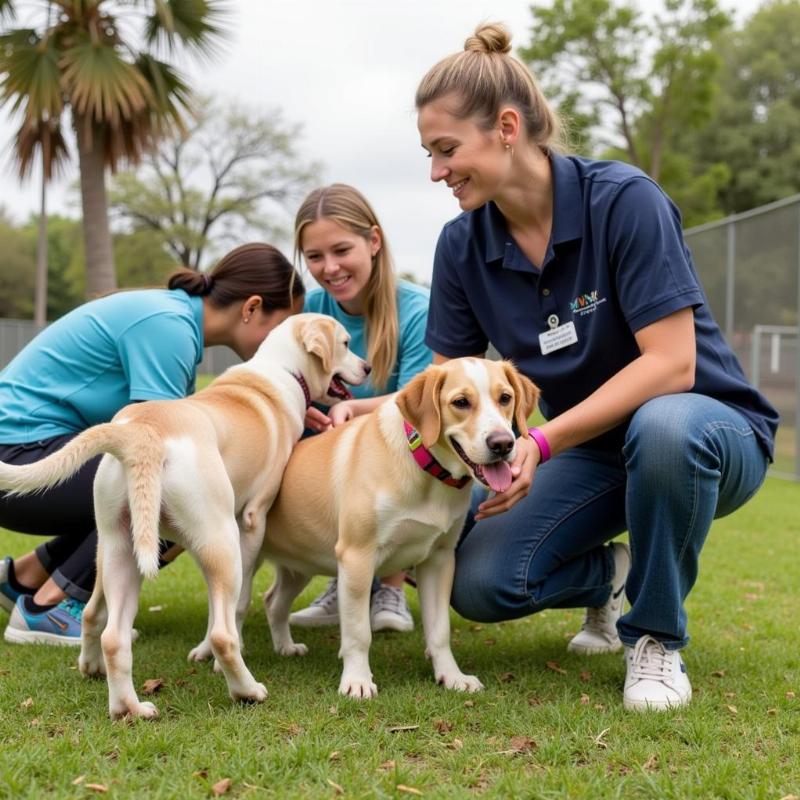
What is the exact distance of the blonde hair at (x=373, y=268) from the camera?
4832 mm

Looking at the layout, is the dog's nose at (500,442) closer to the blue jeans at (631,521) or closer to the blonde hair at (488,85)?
the blue jeans at (631,521)

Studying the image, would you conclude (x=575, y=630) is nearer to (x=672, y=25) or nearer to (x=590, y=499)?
(x=590, y=499)

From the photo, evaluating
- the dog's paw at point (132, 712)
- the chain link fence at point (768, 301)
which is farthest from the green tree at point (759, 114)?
the dog's paw at point (132, 712)

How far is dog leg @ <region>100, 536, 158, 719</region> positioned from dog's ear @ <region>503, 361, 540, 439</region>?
4.89 feet

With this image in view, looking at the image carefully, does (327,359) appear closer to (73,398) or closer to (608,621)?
(73,398)

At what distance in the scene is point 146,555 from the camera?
287 centimetres

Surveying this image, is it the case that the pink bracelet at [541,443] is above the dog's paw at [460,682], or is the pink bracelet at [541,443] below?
above

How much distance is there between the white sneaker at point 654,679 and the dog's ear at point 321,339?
1.96 metres

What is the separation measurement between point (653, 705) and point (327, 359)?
218 cm

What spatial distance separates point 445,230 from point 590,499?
Result: 4.47 feet

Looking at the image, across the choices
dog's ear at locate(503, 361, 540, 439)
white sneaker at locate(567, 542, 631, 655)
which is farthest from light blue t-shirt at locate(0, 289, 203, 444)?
white sneaker at locate(567, 542, 631, 655)

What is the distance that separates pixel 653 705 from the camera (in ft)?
10.4

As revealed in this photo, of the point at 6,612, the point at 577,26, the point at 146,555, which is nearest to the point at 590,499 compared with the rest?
the point at 146,555

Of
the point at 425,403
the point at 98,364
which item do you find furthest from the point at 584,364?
the point at 98,364
